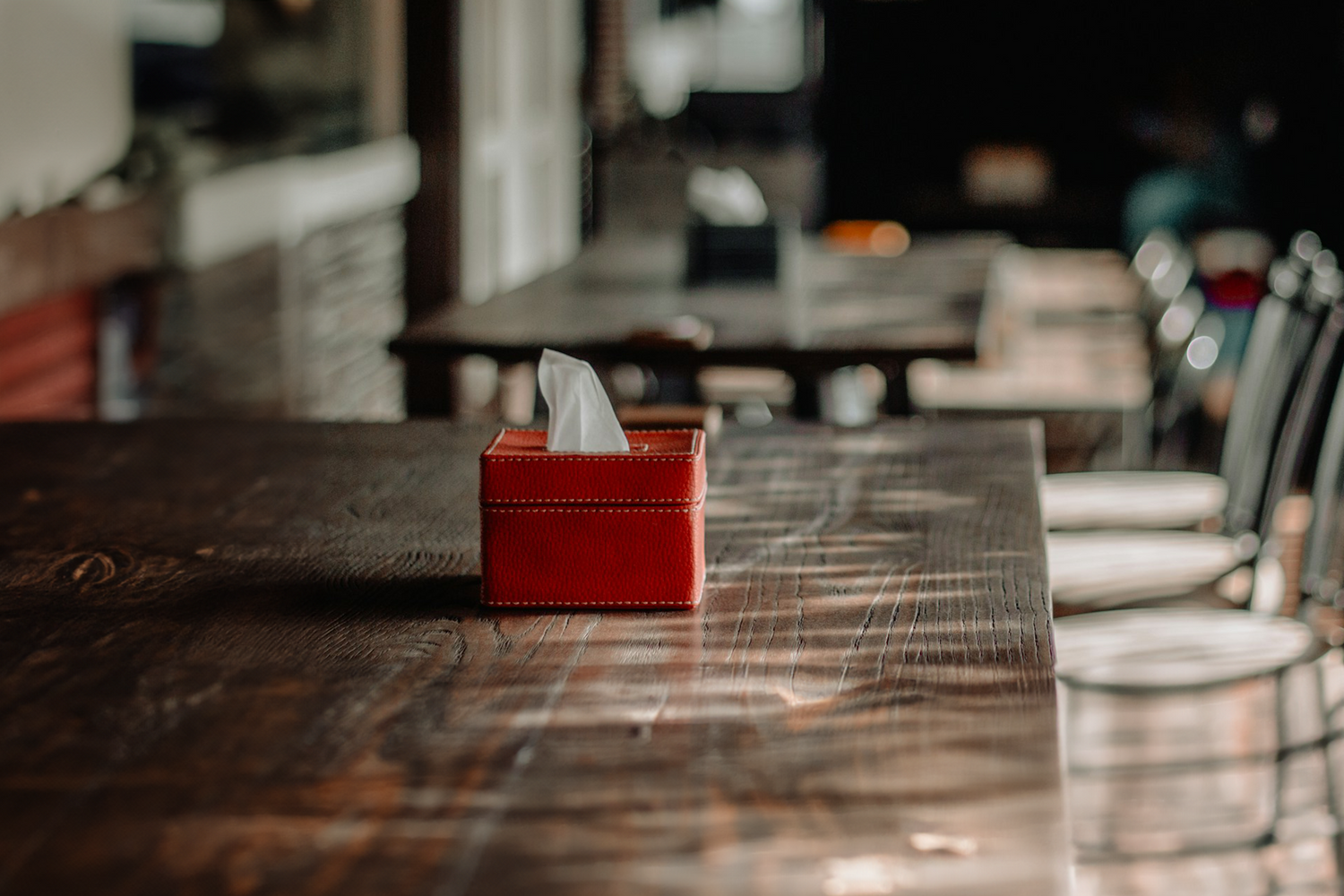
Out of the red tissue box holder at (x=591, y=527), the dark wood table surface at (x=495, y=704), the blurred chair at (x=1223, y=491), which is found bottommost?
the blurred chair at (x=1223, y=491)

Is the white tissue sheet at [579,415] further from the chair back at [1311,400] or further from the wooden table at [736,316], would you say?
the chair back at [1311,400]

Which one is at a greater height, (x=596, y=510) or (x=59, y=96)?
(x=59, y=96)

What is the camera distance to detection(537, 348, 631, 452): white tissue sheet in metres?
1.22

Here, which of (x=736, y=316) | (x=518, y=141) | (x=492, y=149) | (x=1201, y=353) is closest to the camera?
(x=736, y=316)

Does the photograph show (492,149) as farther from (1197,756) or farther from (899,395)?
(1197,756)

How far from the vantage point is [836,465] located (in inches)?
71.1

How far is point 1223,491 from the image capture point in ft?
9.23

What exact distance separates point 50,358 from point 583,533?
239cm

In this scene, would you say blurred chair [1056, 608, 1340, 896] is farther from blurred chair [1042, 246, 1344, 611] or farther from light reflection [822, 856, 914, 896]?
light reflection [822, 856, 914, 896]

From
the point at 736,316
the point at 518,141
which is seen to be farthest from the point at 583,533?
the point at 518,141

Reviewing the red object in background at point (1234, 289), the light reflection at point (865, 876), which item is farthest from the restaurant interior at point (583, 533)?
the red object in background at point (1234, 289)

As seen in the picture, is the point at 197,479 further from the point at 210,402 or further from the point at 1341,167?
the point at 1341,167

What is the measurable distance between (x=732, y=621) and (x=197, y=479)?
32.7 inches

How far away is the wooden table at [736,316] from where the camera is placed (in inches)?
105
